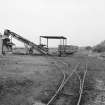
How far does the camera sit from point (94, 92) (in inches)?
375

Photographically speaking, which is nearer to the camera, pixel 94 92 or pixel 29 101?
pixel 29 101

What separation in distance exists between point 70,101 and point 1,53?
30.9 metres

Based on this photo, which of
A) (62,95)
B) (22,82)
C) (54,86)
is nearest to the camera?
(62,95)

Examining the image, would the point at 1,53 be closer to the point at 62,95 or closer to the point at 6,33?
the point at 6,33

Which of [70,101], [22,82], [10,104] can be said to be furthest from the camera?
[22,82]

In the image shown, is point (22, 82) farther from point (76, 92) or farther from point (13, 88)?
point (76, 92)

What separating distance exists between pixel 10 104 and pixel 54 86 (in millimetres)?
3660

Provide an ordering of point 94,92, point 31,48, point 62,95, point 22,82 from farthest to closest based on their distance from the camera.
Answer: point 31,48 < point 22,82 < point 94,92 < point 62,95

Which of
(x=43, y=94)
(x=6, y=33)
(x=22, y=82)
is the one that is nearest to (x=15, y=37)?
(x=6, y=33)

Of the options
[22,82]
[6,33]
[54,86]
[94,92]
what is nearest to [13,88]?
[22,82]

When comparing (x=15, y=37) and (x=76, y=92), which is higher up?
(x=15, y=37)

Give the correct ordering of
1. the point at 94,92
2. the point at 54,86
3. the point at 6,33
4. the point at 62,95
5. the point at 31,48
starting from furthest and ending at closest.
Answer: the point at 31,48, the point at 6,33, the point at 54,86, the point at 94,92, the point at 62,95

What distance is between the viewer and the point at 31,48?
39.4m

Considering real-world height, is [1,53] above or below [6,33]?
below
